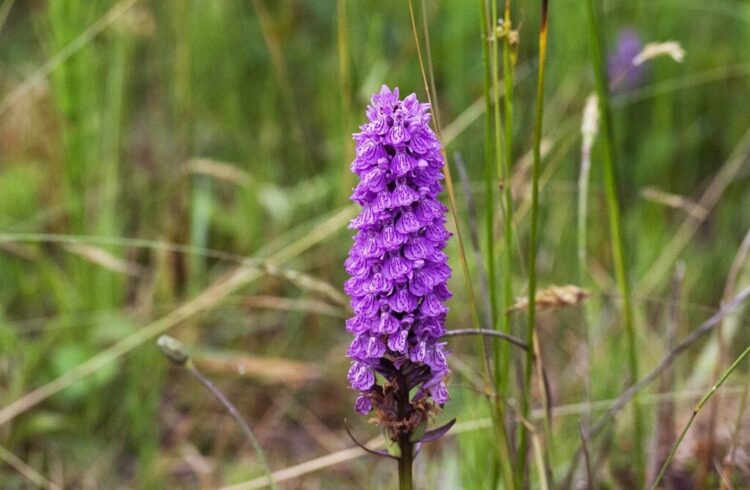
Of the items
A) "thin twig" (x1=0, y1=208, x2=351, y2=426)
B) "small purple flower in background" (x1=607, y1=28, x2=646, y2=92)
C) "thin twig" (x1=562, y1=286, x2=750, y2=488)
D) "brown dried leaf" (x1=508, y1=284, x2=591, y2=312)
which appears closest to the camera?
"brown dried leaf" (x1=508, y1=284, x2=591, y2=312)

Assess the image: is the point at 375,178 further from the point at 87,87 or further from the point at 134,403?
the point at 87,87

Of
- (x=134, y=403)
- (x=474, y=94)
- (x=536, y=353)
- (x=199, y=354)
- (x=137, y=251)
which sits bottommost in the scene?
(x=536, y=353)

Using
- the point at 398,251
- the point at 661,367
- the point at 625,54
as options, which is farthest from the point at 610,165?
the point at 625,54

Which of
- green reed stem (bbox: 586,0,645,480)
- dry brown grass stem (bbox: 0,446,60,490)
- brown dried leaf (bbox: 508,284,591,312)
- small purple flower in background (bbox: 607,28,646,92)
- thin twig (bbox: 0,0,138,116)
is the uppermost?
small purple flower in background (bbox: 607,28,646,92)

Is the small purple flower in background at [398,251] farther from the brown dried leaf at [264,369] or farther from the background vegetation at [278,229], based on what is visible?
the brown dried leaf at [264,369]

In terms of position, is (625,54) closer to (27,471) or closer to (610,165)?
(610,165)

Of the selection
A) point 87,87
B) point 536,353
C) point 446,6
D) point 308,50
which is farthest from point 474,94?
point 536,353

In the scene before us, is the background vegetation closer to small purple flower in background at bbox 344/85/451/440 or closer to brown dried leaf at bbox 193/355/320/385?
brown dried leaf at bbox 193/355/320/385

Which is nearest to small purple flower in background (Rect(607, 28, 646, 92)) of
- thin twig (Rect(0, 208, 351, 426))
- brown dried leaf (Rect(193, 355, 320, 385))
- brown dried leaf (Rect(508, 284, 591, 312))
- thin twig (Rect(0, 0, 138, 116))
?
thin twig (Rect(0, 208, 351, 426))
